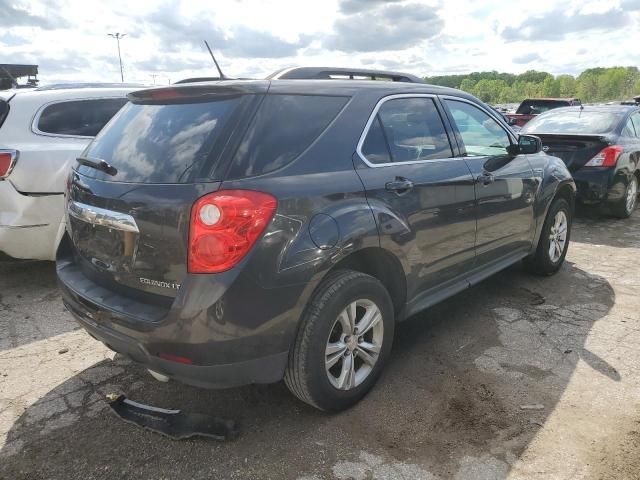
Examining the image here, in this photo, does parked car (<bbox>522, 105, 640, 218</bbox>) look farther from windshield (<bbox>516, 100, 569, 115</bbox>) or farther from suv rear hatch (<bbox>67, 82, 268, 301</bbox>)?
windshield (<bbox>516, 100, 569, 115</bbox>)

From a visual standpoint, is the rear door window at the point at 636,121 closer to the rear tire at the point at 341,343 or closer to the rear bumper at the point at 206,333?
the rear tire at the point at 341,343

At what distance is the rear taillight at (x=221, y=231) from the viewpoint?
2.18 meters

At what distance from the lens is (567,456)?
2.44 metres

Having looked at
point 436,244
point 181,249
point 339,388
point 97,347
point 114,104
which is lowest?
point 97,347

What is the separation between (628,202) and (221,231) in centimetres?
679

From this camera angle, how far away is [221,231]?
2.18 m

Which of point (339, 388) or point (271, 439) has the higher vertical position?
point (339, 388)

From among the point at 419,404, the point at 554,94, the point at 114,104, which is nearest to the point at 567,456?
the point at 419,404

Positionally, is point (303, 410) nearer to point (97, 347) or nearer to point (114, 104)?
point (97, 347)

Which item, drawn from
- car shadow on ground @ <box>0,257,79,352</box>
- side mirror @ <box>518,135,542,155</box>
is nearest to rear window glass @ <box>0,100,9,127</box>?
car shadow on ground @ <box>0,257,79,352</box>

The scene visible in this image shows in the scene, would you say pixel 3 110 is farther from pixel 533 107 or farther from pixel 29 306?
pixel 533 107

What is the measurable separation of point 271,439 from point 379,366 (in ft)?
2.37

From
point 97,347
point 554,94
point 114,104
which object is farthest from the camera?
point 554,94

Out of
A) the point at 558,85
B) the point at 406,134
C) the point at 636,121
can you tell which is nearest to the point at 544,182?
the point at 406,134
